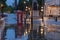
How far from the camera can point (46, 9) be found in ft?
90.1

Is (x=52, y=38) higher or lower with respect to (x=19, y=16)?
lower

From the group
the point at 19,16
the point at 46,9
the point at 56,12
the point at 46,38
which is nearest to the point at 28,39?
the point at 46,38

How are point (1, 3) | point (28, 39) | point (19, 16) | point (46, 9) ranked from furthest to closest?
point (46, 9) < point (1, 3) < point (19, 16) < point (28, 39)

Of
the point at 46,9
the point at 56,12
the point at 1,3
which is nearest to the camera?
the point at 1,3

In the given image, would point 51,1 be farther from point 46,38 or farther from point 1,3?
point 46,38

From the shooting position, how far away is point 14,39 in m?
6.93

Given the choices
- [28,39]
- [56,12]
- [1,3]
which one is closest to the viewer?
[28,39]

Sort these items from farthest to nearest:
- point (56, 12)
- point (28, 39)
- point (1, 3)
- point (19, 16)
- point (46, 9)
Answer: point (46, 9) → point (56, 12) → point (1, 3) → point (19, 16) → point (28, 39)

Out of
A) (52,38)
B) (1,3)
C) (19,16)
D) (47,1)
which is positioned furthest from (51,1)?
(52,38)

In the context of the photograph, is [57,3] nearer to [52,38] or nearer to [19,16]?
[19,16]

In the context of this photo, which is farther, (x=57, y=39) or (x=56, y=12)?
(x=56, y=12)

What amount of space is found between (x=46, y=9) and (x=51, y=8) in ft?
3.55

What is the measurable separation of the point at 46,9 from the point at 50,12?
1.09 m

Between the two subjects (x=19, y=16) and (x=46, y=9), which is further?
(x=46, y=9)
